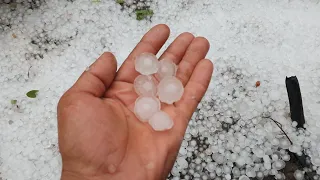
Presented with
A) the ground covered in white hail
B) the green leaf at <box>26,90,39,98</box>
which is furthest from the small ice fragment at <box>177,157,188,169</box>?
Result: the green leaf at <box>26,90,39,98</box>

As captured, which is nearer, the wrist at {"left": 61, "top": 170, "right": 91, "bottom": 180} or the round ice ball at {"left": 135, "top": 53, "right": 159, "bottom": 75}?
the wrist at {"left": 61, "top": 170, "right": 91, "bottom": 180}

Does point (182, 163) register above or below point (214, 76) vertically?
below

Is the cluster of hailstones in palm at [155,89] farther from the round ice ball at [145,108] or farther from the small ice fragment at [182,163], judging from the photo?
the small ice fragment at [182,163]

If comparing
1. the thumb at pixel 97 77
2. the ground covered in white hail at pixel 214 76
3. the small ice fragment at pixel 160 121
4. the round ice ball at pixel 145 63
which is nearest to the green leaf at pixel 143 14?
the ground covered in white hail at pixel 214 76

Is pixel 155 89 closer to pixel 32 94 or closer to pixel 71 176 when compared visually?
pixel 71 176

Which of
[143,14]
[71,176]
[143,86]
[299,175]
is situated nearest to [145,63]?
Result: [143,86]

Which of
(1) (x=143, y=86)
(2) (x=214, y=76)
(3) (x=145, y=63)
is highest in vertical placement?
(3) (x=145, y=63)

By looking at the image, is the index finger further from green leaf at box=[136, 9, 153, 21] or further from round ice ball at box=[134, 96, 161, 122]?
green leaf at box=[136, 9, 153, 21]
